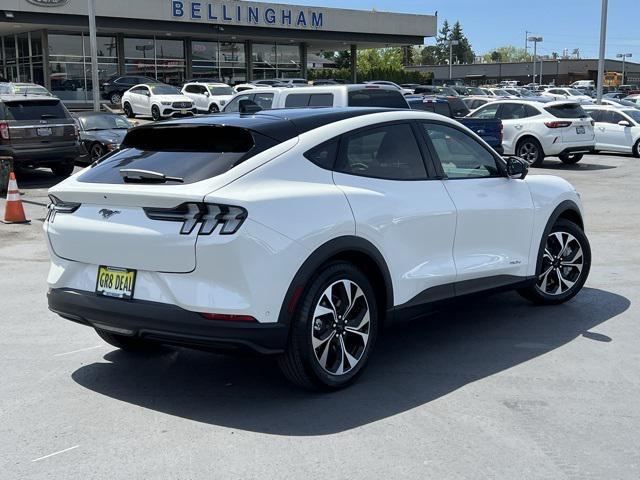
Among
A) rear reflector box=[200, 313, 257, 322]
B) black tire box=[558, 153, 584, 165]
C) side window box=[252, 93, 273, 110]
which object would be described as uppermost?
side window box=[252, 93, 273, 110]

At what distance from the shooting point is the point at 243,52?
53.8 m

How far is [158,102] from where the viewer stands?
3462cm

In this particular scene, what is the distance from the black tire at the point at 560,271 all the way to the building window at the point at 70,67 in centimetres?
4256

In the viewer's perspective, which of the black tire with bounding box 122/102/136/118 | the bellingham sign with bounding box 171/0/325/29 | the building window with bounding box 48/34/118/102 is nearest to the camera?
the black tire with bounding box 122/102/136/118

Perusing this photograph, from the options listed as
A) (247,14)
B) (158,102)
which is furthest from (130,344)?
(247,14)

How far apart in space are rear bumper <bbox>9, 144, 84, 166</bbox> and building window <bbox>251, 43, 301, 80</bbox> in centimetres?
3793

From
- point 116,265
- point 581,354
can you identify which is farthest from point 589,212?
point 116,265

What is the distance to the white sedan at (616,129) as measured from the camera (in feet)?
79.8

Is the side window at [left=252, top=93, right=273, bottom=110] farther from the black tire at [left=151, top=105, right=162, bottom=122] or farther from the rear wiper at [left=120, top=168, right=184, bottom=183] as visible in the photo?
the black tire at [left=151, top=105, right=162, bottom=122]

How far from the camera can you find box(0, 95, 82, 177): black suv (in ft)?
54.0

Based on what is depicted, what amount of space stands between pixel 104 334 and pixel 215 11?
44425 mm

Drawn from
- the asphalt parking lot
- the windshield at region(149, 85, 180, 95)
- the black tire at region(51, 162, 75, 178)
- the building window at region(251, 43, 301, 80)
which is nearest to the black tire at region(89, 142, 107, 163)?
the black tire at region(51, 162, 75, 178)

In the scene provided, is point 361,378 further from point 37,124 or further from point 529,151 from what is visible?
point 529,151

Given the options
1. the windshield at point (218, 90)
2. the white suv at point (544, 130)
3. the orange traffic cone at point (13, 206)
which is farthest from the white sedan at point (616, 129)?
the orange traffic cone at point (13, 206)
